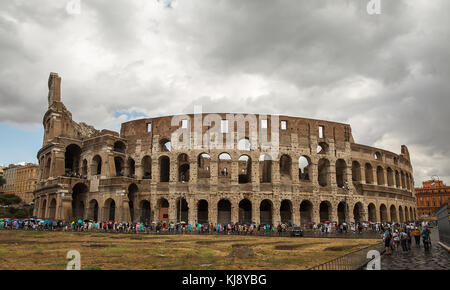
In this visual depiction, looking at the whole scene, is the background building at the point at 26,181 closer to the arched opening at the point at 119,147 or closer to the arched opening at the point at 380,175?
the arched opening at the point at 119,147

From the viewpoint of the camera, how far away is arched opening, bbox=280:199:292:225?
37156 millimetres

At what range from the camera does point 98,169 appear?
1682 inches

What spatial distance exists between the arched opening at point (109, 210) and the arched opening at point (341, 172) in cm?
2736

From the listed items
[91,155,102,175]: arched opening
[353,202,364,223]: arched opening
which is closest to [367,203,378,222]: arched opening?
[353,202,364,223]: arched opening

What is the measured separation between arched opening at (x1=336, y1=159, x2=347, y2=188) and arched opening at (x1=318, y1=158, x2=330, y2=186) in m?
Answer: 2.21

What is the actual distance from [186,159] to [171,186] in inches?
231

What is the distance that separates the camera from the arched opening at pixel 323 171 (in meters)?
39.2

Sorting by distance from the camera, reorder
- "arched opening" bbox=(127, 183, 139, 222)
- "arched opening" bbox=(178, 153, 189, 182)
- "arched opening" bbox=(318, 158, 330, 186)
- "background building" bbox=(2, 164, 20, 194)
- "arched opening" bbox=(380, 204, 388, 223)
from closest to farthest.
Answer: "arched opening" bbox=(127, 183, 139, 222) < "arched opening" bbox=(318, 158, 330, 186) < "arched opening" bbox=(178, 153, 189, 182) < "arched opening" bbox=(380, 204, 388, 223) < "background building" bbox=(2, 164, 20, 194)

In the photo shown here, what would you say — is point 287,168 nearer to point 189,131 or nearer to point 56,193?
point 189,131

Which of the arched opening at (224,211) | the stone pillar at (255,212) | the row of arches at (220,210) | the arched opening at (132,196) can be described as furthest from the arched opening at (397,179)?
the arched opening at (132,196)

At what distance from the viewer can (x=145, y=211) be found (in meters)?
38.3

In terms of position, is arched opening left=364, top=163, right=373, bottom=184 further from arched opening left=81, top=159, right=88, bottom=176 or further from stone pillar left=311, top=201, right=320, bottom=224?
arched opening left=81, top=159, right=88, bottom=176

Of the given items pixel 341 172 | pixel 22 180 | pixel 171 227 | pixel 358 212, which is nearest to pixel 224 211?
pixel 171 227
